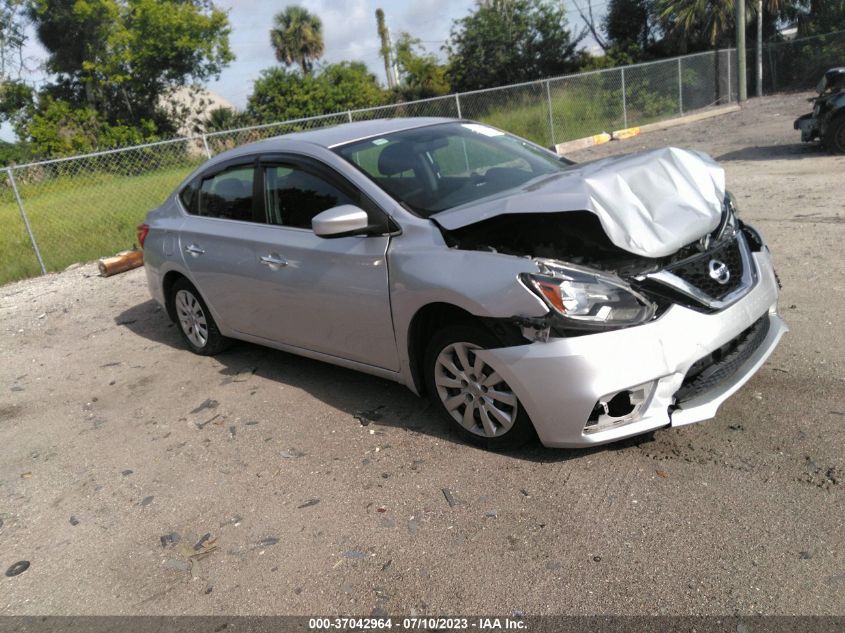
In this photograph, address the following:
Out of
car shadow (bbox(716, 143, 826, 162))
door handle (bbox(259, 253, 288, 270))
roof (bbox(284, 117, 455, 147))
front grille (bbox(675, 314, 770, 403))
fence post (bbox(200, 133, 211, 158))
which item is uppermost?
roof (bbox(284, 117, 455, 147))

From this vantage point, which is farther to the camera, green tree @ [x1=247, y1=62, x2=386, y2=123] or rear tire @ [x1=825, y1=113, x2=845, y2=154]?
green tree @ [x1=247, y1=62, x2=386, y2=123]

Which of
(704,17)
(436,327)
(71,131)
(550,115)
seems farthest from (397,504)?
(71,131)

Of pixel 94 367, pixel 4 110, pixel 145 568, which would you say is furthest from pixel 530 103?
pixel 4 110

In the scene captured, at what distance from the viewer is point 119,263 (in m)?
10.4

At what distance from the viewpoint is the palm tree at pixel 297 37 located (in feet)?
181

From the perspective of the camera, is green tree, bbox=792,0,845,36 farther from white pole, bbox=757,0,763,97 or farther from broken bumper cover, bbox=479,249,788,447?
broken bumper cover, bbox=479,249,788,447

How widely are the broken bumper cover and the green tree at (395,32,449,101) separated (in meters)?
31.2

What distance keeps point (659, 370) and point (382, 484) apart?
1493 millimetres

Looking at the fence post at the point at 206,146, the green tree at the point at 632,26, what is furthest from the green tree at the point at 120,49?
the fence post at the point at 206,146

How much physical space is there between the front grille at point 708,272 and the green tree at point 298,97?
29.6m

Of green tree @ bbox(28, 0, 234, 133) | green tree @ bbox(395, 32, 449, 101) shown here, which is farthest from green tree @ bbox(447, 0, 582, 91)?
green tree @ bbox(28, 0, 234, 133)

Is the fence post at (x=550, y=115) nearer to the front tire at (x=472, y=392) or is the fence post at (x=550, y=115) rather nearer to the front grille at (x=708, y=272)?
the front grille at (x=708, y=272)

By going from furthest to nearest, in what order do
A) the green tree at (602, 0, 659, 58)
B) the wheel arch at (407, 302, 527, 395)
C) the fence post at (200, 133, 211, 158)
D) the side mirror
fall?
1. the green tree at (602, 0, 659, 58)
2. the fence post at (200, 133, 211, 158)
3. the side mirror
4. the wheel arch at (407, 302, 527, 395)

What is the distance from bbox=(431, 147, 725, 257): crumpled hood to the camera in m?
3.57
